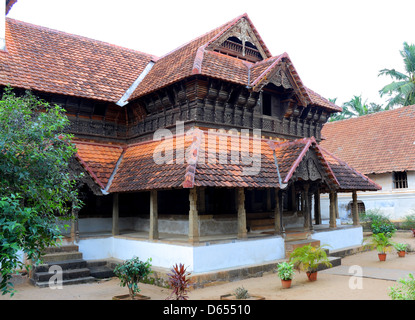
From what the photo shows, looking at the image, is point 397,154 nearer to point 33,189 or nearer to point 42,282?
point 42,282

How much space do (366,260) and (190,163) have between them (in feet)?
23.8

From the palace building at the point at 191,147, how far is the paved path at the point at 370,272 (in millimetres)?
1713

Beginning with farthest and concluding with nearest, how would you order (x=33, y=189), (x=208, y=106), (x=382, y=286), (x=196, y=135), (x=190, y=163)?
(x=208, y=106), (x=196, y=135), (x=190, y=163), (x=382, y=286), (x=33, y=189)

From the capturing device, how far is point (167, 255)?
10.2 metres

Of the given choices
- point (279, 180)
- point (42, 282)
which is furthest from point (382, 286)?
point (42, 282)

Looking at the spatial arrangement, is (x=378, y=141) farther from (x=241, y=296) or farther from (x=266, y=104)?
(x=241, y=296)

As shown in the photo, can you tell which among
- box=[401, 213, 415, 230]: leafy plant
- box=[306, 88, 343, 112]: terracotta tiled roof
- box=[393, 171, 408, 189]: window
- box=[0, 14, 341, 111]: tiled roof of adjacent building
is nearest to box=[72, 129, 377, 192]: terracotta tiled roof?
box=[0, 14, 341, 111]: tiled roof of adjacent building

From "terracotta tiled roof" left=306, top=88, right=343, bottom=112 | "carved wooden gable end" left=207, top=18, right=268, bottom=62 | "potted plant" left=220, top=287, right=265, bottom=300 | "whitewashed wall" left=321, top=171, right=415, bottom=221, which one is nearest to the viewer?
"potted plant" left=220, top=287, right=265, bottom=300

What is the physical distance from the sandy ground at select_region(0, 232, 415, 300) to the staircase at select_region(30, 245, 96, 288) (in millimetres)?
288

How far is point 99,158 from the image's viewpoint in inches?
503

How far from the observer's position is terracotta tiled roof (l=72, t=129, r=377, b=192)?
9875 mm

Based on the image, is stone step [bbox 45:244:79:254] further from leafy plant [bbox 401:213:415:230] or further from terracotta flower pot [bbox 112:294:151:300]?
leafy plant [bbox 401:213:415:230]

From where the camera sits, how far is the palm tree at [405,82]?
2941 centimetres

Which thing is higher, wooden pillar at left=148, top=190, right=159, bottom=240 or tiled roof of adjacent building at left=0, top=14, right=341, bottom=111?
tiled roof of adjacent building at left=0, top=14, right=341, bottom=111
